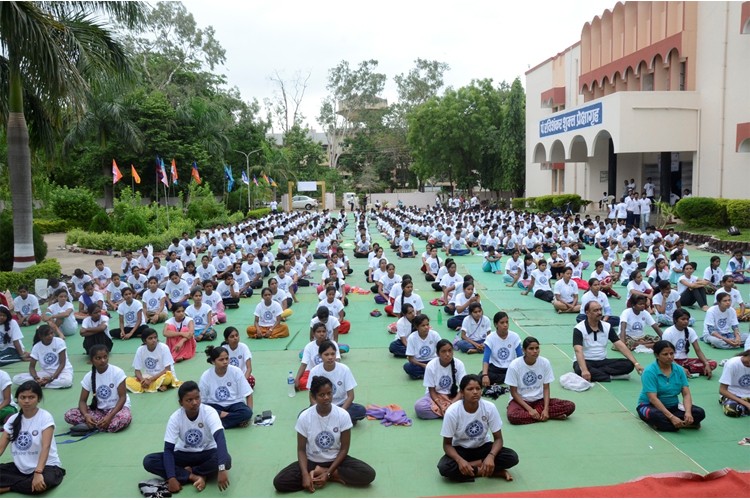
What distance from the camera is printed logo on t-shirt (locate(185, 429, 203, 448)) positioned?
5.30 m

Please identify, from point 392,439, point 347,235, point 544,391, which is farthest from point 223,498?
point 347,235

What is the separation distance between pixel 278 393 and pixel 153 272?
6640mm

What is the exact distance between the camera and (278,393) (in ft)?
25.4

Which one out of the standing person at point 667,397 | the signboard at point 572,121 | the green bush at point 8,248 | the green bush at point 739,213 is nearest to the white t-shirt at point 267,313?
the standing person at point 667,397

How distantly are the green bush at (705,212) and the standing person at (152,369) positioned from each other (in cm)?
1742

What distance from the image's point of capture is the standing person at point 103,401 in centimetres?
643

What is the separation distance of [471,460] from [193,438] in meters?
2.22

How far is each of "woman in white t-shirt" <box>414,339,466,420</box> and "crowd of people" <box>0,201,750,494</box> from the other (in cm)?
1

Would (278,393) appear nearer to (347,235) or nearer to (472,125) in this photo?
(347,235)

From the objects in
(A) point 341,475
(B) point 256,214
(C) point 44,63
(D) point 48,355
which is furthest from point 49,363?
(B) point 256,214

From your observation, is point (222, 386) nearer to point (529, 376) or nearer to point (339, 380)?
point (339, 380)

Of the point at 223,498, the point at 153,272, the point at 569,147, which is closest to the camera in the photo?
the point at 223,498

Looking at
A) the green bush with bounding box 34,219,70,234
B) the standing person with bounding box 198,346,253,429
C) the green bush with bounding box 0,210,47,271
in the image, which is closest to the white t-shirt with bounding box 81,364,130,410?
the standing person with bounding box 198,346,253,429

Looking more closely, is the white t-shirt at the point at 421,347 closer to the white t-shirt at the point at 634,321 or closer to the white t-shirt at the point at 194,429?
the white t-shirt at the point at 634,321
